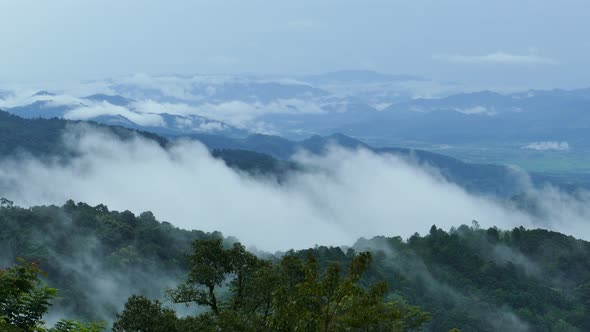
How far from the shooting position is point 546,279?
116750 mm

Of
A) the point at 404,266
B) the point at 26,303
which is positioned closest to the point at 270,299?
the point at 26,303

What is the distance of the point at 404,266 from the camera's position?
11469cm

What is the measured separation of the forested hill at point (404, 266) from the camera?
88.4 meters

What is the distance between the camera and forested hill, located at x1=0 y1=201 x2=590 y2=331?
88.4 metres

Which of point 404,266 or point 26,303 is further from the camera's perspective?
point 404,266

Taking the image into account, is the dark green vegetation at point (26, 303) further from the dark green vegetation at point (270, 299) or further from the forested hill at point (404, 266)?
the forested hill at point (404, 266)

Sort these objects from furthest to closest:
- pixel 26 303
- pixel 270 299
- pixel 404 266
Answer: pixel 404 266 < pixel 270 299 < pixel 26 303

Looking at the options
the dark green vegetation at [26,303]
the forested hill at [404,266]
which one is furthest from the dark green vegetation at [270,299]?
the forested hill at [404,266]

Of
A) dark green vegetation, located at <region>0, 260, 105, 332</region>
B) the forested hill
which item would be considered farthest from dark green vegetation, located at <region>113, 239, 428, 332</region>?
the forested hill

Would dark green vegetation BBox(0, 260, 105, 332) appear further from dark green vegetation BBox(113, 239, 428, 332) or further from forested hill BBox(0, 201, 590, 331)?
forested hill BBox(0, 201, 590, 331)

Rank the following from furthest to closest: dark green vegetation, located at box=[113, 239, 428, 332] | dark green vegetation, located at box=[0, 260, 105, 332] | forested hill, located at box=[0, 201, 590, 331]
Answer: forested hill, located at box=[0, 201, 590, 331] < dark green vegetation, located at box=[0, 260, 105, 332] < dark green vegetation, located at box=[113, 239, 428, 332]

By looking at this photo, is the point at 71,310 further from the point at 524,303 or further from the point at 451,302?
the point at 524,303

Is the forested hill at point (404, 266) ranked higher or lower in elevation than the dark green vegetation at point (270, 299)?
lower

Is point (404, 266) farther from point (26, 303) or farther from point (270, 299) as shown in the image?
point (26, 303)
